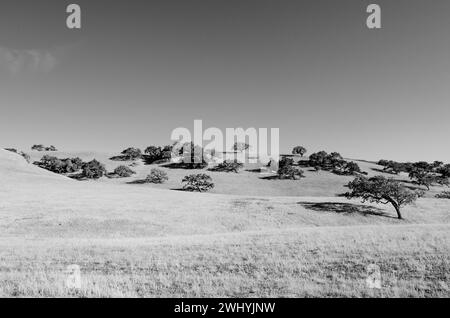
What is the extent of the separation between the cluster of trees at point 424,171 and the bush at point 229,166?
200ft

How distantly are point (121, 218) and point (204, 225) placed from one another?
10.1 m

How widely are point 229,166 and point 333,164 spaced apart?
138ft

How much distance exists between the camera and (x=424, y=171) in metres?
111

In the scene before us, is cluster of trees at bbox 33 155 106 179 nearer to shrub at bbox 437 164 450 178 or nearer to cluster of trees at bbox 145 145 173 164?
cluster of trees at bbox 145 145 173 164

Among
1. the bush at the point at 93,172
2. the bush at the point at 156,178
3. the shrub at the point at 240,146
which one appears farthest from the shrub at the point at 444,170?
the bush at the point at 93,172

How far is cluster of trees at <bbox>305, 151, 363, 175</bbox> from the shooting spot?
380 feet

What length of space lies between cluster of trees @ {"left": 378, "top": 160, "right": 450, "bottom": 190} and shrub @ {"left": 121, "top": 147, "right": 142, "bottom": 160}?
107 metres

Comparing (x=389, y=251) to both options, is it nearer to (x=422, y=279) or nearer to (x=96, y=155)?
(x=422, y=279)

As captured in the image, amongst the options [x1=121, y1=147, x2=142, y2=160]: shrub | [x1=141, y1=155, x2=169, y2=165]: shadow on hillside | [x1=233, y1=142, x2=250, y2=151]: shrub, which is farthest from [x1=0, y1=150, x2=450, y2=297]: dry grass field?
[x1=233, y1=142, x2=250, y2=151]: shrub

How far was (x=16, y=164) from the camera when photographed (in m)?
80.6

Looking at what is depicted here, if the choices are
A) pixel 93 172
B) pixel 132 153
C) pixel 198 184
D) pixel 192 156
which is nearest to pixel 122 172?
pixel 93 172

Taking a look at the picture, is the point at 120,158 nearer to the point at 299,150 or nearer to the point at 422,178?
the point at 299,150
